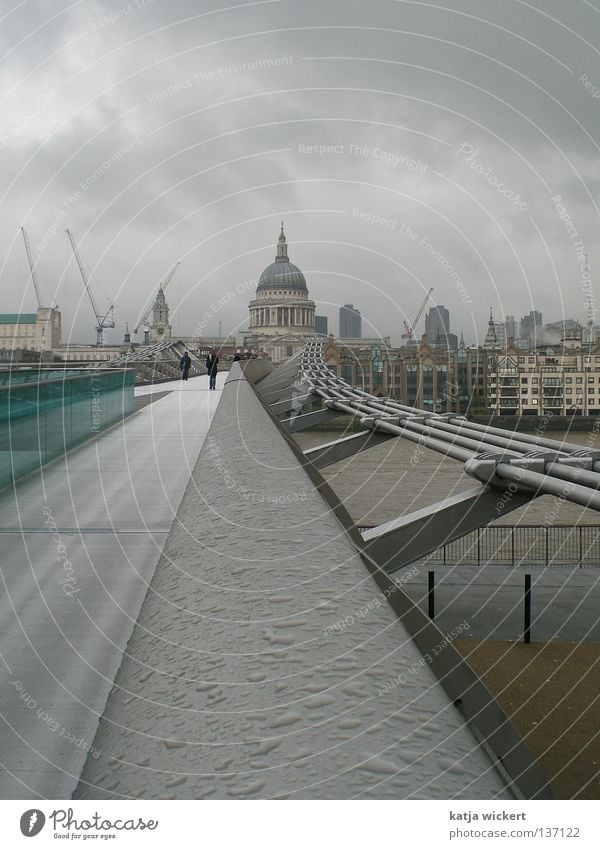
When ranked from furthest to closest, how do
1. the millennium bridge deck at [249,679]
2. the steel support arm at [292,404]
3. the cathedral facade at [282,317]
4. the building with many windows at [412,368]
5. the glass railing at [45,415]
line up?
the cathedral facade at [282,317] < the building with many windows at [412,368] < the steel support arm at [292,404] < the glass railing at [45,415] < the millennium bridge deck at [249,679]

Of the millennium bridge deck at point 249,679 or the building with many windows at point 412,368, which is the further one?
the building with many windows at point 412,368

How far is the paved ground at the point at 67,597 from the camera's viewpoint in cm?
93

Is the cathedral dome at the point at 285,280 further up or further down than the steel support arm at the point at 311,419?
further up

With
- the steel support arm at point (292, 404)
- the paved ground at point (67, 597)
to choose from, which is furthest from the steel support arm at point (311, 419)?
the paved ground at point (67, 597)

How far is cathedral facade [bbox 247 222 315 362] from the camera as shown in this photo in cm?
4412

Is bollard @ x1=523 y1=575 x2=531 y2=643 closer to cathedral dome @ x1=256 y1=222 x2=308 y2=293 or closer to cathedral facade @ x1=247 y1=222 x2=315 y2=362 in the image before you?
cathedral facade @ x1=247 y1=222 x2=315 y2=362

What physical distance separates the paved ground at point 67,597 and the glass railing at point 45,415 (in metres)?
0.18

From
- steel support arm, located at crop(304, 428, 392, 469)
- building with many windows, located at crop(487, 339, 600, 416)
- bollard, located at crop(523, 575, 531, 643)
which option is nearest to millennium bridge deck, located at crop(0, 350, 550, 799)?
steel support arm, located at crop(304, 428, 392, 469)

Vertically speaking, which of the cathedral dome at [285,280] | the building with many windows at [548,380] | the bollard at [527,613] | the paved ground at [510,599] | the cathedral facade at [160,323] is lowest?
the paved ground at [510,599]

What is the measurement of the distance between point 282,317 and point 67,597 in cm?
4483

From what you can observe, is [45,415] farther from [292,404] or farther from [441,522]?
[292,404]

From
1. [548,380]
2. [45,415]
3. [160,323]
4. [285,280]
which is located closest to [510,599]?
[45,415]

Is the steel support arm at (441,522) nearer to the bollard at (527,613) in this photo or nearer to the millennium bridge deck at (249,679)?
the millennium bridge deck at (249,679)
